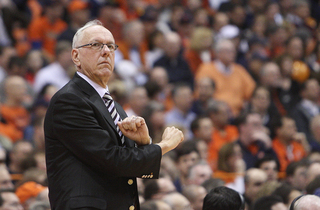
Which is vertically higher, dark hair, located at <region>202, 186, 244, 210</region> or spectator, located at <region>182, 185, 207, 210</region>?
dark hair, located at <region>202, 186, 244, 210</region>

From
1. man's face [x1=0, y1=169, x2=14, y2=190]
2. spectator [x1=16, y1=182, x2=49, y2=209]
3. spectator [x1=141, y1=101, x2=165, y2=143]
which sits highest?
spectator [x1=141, y1=101, x2=165, y2=143]

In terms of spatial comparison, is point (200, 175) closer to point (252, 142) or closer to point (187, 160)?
point (187, 160)

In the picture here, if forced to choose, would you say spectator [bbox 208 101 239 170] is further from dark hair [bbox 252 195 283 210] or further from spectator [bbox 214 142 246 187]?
dark hair [bbox 252 195 283 210]

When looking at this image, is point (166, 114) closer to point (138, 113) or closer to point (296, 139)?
point (138, 113)

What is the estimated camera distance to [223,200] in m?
2.95

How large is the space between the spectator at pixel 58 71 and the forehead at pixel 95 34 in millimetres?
4348

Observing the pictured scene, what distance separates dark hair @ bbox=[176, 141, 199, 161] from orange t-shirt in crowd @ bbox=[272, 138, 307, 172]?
1.56 metres

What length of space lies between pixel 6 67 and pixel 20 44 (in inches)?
41.1

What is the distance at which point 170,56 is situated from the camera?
26.1 ft

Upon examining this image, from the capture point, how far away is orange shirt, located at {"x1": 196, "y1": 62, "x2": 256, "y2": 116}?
7.65m

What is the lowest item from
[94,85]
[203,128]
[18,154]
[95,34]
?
[203,128]

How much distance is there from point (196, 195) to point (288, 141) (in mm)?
2956

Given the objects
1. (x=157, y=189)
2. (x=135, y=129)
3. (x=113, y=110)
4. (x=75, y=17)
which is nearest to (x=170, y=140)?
(x=135, y=129)

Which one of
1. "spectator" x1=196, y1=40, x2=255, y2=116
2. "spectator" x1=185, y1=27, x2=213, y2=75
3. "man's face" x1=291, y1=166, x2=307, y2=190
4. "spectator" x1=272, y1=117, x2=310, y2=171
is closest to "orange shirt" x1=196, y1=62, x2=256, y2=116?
Answer: "spectator" x1=196, y1=40, x2=255, y2=116
